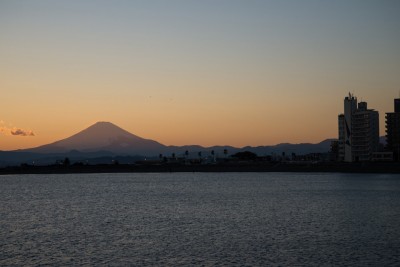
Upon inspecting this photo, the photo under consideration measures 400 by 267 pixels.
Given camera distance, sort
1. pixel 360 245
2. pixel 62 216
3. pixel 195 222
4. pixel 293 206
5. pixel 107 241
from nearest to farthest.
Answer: pixel 360 245 < pixel 107 241 < pixel 195 222 < pixel 62 216 < pixel 293 206

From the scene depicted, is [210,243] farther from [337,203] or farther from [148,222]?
[337,203]

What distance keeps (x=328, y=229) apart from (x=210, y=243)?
404 inches

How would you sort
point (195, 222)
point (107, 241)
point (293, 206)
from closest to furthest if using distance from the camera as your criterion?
point (107, 241) → point (195, 222) → point (293, 206)

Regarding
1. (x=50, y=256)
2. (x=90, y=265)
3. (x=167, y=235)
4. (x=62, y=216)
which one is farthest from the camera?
(x=62, y=216)

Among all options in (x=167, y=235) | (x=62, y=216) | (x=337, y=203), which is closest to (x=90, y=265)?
(x=167, y=235)

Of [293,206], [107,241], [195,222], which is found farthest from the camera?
[293,206]

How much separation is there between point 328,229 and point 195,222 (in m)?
11.1

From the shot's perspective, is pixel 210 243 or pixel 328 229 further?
pixel 328 229

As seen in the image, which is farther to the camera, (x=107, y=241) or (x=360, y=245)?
(x=107, y=241)

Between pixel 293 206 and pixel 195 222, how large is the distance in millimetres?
18104

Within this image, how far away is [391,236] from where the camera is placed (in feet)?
113

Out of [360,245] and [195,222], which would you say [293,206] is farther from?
[360,245]

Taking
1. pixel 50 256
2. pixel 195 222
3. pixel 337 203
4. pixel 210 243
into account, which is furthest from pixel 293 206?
pixel 50 256

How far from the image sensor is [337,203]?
62.2 m
